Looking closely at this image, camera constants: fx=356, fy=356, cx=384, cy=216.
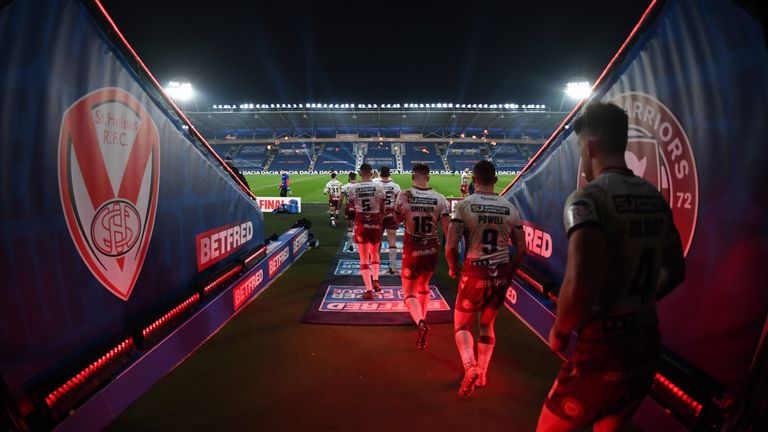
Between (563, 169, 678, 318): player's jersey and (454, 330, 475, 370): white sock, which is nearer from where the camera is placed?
(563, 169, 678, 318): player's jersey

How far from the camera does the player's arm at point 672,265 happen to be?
6.08 ft

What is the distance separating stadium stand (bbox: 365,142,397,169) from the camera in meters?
61.1

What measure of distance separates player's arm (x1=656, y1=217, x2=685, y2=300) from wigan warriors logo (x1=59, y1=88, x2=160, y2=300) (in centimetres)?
397

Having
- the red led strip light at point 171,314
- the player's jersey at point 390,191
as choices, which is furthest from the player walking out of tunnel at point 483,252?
the player's jersey at point 390,191

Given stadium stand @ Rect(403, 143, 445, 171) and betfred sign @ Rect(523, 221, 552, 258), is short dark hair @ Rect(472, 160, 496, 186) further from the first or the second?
stadium stand @ Rect(403, 143, 445, 171)

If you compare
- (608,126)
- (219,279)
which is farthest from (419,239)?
(608,126)

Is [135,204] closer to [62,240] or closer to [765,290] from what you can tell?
[62,240]

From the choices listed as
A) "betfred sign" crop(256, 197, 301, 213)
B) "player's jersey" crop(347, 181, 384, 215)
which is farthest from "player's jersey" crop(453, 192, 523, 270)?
"betfred sign" crop(256, 197, 301, 213)

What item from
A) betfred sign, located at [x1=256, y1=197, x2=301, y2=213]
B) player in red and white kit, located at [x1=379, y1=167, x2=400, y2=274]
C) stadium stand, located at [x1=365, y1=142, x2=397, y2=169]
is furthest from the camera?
stadium stand, located at [x1=365, y1=142, x2=397, y2=169]

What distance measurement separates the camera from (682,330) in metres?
2.83

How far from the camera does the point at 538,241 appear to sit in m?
5.41

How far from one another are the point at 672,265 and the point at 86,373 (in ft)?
13.4

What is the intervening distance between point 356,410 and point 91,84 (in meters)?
3.57

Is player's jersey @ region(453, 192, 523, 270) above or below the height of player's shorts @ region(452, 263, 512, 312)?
above
